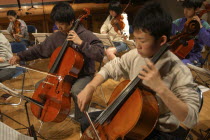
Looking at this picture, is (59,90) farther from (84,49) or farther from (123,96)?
(123,96)

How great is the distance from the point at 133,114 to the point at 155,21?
0.55 m

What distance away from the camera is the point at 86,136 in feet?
4.51

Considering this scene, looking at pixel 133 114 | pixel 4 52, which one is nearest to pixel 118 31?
pixel 4 52

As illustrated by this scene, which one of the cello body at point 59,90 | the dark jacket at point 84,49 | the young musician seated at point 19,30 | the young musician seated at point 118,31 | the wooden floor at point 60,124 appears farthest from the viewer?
the young musician seated at point 19,30

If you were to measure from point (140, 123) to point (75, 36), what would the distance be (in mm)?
1237

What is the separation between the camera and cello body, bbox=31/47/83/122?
2.01m

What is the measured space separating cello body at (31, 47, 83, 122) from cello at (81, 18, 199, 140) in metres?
0.80

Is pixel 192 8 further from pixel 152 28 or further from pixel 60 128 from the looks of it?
pixel 60 128

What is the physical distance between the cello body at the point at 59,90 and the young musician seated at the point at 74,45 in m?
0.11

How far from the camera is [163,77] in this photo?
3.88 ft

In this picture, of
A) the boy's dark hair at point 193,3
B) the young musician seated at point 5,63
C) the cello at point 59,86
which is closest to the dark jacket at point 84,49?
the cello at point 59,86

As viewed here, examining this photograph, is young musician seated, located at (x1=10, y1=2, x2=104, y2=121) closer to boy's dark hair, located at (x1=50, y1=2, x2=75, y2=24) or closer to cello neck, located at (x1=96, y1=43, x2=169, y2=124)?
boy's dark hair, located at (x1=50, y1=2, x2=75, y2=24)

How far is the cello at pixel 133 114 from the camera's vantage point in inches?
45.3

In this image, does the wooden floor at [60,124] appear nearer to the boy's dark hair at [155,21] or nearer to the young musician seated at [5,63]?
the young musician seated at [5,63]
